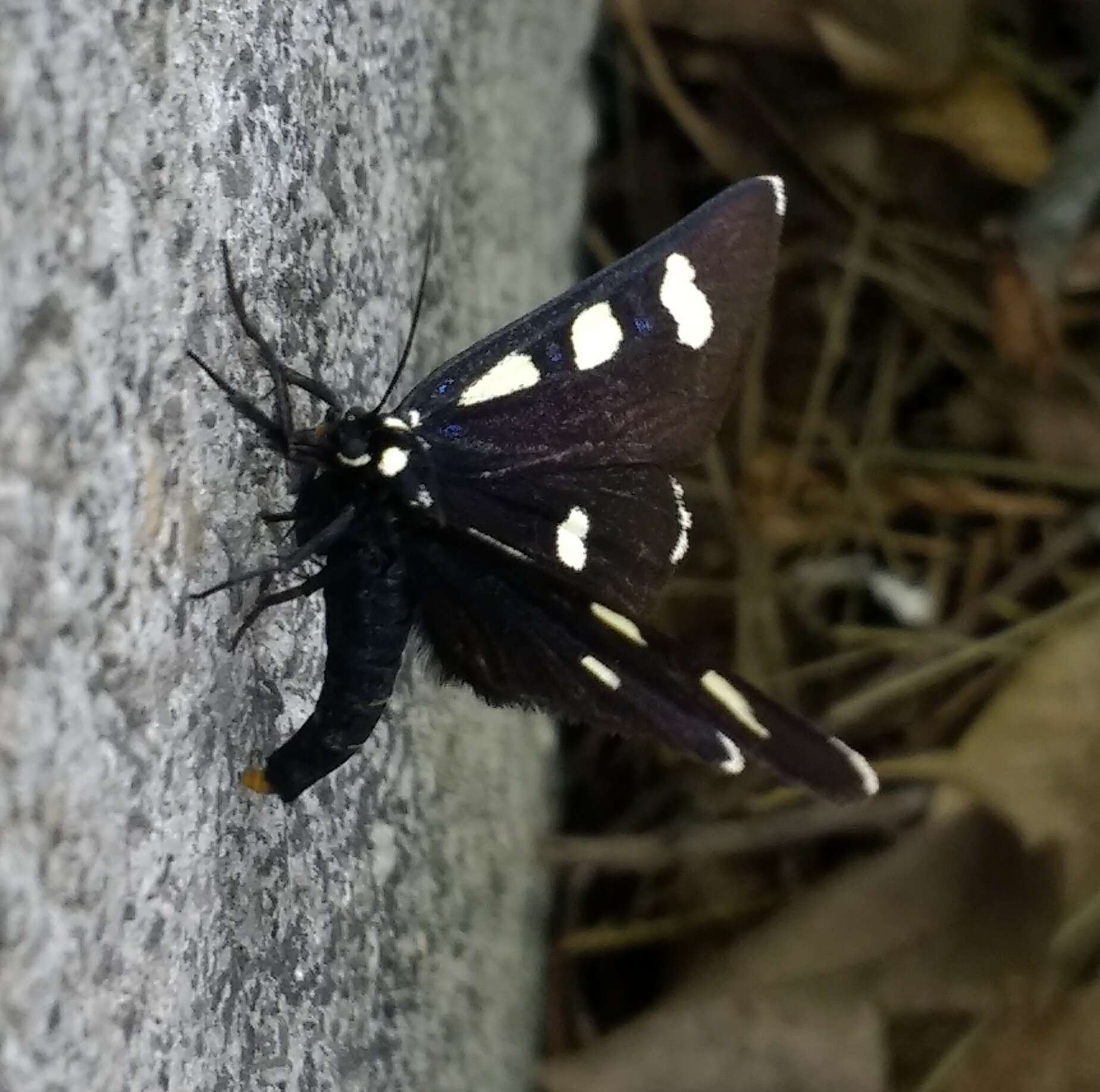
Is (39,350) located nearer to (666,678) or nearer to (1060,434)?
(666,678)

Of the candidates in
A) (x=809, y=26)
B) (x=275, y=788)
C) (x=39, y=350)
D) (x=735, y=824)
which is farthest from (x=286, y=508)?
(x=809, y=26)

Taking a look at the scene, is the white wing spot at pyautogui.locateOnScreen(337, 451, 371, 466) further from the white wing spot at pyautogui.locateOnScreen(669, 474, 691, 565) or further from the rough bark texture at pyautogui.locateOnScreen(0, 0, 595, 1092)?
the white wing spot at pyautogui.locateOnScreen(669, 474, 691, 565)

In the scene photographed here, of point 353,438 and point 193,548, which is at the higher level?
point 353,438

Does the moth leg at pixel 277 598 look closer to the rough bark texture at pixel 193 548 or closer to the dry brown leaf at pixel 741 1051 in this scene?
the rough bark texture at pixel 193 548

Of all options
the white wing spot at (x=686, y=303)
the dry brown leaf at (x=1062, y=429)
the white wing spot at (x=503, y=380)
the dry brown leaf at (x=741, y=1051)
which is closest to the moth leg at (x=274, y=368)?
the white wing spot at (x=503, y=380)

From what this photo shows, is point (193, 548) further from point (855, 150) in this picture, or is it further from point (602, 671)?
point (855, 150)

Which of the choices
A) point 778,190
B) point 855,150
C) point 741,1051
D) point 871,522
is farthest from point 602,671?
point 855,150
